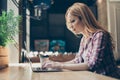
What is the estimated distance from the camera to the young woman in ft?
5.56

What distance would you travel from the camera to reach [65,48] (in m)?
6.72

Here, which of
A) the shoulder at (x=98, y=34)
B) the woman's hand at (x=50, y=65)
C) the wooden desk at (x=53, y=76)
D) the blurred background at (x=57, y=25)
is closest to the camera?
the wooden desk at (x=53, y=76)

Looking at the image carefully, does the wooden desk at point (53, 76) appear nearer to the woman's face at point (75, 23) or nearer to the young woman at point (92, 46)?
the young woman at point (92, 46)

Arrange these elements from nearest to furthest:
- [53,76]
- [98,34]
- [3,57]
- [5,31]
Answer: [53,76]
[98,34]
[3,57]
[5,31]

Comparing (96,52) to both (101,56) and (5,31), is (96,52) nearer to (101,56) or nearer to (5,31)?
(101,56)

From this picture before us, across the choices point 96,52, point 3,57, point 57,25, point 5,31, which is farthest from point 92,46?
point 57,25

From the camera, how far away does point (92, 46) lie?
5.84 feet

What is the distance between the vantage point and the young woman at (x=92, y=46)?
1.69 meters

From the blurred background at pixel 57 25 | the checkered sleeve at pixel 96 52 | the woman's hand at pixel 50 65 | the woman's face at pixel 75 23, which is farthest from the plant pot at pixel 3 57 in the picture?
the blurred background at pixel 57 25

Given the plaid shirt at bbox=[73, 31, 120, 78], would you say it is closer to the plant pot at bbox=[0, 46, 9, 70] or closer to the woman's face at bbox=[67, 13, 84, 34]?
the woman's face at bbox=[67, 13, 84, 34]

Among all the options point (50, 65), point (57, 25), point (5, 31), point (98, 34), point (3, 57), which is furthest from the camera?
point (57, 25)

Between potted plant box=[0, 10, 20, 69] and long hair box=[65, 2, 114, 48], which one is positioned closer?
long hair box=[65, 2, 114, 48]

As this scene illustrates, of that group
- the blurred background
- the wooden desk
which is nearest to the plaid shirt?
the wooden desk

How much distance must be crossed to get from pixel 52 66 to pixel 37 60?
8.96ft
